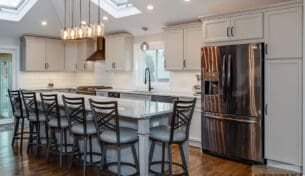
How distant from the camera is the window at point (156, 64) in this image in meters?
6.68

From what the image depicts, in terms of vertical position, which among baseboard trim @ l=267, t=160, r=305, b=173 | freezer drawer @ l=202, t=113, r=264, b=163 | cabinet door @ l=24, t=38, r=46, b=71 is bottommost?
baseboard trim @ l=267, t=160, r=305, b=173

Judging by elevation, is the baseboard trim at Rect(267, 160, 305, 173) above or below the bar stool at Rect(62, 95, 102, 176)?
below

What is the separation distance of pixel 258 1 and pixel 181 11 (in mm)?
1430

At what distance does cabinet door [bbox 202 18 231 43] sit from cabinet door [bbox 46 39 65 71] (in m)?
4.70

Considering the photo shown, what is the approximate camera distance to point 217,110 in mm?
4465

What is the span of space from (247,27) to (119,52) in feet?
11.5

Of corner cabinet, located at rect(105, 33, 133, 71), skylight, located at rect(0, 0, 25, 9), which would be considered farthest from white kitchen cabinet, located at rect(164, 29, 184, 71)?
skylight, located at rect(0, 0, 25, 9)

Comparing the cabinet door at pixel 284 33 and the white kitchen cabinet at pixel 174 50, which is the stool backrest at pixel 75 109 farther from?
the cabinet door at pixel 284 33

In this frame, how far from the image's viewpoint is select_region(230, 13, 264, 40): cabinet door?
13.4 ft

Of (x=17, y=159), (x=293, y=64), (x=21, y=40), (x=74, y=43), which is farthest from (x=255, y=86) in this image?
(x=21, y=40)

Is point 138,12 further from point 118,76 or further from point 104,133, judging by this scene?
point 104,133

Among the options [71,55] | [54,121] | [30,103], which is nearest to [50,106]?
[54,121]

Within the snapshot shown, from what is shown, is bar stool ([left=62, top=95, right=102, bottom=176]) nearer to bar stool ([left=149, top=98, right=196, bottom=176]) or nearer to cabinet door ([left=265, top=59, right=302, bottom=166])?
bar stool ([left=149, top=98, right=196, bottom=176])

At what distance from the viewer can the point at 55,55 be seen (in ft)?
25.7
